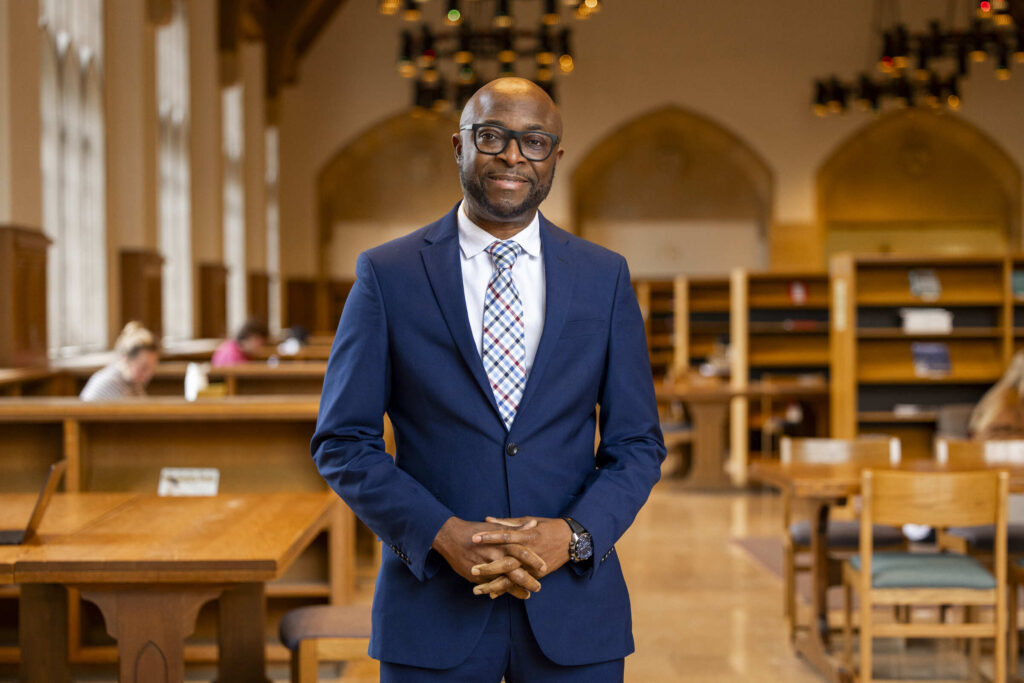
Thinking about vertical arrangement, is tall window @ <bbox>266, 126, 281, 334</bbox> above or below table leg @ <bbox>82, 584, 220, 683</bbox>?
above

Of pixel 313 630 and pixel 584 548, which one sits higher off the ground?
pixel 584 548

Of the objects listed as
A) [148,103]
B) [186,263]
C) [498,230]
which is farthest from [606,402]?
[186,263]

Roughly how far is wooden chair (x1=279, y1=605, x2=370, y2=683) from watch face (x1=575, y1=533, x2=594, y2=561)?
1.38 metres

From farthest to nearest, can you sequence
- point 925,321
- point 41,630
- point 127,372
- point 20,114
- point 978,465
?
point 925,321
point 20,114
point 127,372
point 978,465
point 41,630

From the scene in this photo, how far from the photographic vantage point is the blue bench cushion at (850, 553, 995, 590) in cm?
375

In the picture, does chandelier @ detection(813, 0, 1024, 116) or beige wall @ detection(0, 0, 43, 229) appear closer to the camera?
beige wall @ detection(0, 0, 43, 229)

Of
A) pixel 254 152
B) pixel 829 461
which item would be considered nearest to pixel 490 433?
pixel 829 461

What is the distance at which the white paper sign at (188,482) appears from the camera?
3.76m

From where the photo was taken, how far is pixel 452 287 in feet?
5.40

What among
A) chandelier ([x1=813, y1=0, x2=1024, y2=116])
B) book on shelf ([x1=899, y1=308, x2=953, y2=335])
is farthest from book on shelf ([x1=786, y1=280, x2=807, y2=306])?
chandelier ([x1=813, y1=0, x2=1024, y2=116])

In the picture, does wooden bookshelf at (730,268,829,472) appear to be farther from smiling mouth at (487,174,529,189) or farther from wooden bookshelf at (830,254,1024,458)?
smiling mouth at (487,174,529,189)

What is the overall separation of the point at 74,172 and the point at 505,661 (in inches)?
341

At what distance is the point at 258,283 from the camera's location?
1552cm

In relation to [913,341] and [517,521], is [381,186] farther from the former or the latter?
[517,521]
